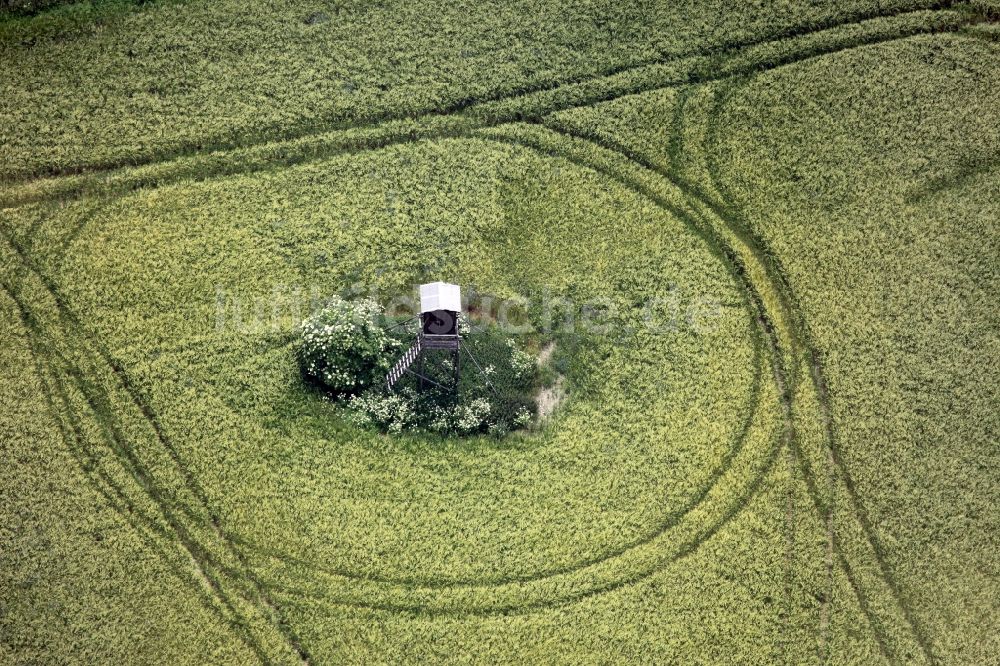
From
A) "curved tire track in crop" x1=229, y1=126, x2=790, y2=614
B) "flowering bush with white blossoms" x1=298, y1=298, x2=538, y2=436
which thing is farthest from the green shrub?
"curved tire track in crop" x1=229, y1=126, x2=790, y2=614

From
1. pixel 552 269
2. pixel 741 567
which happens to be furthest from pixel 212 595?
pixel 741 567

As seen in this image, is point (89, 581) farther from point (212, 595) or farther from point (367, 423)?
point (367, 423)

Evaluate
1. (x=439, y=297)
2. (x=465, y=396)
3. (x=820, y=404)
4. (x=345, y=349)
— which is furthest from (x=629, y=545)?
(x=345, y=349)

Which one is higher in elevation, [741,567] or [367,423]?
[367,423]

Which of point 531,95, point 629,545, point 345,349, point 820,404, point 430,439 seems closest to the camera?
point 345,349

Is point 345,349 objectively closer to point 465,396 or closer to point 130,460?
point 465,396

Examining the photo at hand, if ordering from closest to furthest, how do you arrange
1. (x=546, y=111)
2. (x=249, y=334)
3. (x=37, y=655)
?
1. (x=37, y=655)
2. (x=249, y=334)
3. (x=546, y=111)

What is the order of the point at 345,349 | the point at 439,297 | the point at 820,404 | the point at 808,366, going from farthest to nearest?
the point at 808,366, the point at 820,404, the point at 345,349, the point at 439,297
